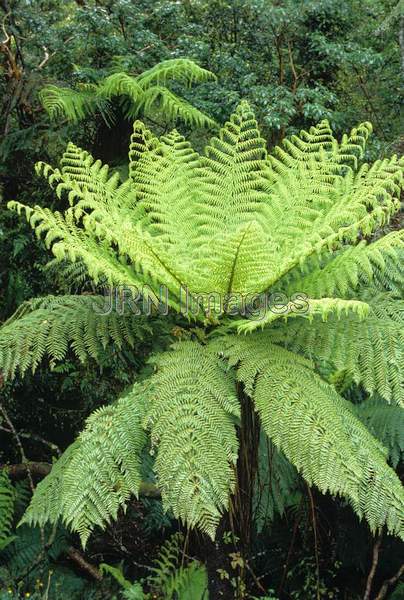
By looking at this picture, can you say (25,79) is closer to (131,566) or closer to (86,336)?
(86,336)

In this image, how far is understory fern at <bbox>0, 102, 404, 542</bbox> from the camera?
149cm

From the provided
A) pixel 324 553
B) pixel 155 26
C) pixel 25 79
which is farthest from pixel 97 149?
pixel 324 553

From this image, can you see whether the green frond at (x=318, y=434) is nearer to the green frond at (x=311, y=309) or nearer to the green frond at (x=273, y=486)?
the green frond at (x=311, y=309)

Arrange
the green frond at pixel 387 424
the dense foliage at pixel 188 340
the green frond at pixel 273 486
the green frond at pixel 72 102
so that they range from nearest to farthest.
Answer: the dense foliage at pixel 188 340 → the green frond at pixel 387 424 → the green frond at pixel 273 486 → the green frond at pixel 72 102

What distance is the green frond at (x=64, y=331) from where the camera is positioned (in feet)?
6.04

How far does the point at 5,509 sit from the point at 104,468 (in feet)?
4.10

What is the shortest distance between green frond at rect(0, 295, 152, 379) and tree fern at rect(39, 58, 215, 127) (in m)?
1.53

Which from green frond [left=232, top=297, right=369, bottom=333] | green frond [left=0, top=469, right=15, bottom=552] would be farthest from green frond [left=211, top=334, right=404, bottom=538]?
green frond [left=0, top=469, right=15, bottom=552]

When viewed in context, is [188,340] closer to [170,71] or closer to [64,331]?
[64,331]

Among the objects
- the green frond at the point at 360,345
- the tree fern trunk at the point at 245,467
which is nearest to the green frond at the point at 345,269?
the green frond at the point at 360,345

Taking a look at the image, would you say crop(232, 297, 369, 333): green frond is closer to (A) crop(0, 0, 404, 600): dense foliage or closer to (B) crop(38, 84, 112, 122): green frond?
(A) crop(0, 0, 404, 600): dense foliage

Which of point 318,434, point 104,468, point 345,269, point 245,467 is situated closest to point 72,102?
point 345,269

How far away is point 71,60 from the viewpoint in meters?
3.98

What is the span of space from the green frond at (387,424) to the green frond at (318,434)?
0.64 m
